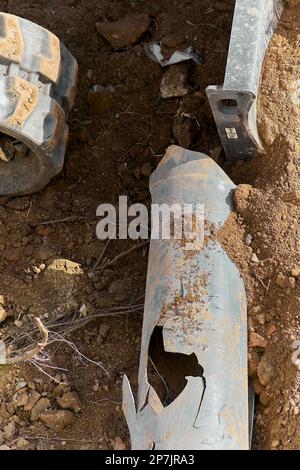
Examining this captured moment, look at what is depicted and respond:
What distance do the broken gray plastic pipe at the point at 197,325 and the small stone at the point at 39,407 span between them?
590 millimetres

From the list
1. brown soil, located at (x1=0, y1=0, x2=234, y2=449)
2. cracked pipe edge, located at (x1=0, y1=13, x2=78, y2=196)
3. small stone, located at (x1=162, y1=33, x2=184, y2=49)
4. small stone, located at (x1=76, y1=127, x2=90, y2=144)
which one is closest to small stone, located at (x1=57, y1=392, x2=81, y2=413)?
brown soil, located at (x1=0, y1=0, x2=234, y2=449)

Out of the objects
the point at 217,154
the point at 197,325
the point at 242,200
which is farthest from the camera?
the point at 217,154

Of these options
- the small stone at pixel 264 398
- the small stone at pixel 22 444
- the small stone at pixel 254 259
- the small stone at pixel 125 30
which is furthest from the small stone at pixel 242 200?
the small stone at pixel 22 444

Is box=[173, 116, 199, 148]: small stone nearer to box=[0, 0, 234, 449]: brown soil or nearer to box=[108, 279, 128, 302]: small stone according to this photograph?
box=[0, 0, 234, 449]: brown soil

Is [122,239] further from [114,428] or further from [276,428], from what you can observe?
[276,428]

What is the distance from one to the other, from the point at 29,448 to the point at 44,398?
0.28 m

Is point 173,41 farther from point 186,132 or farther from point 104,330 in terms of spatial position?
point 104,330

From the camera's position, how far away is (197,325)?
480 centimetres

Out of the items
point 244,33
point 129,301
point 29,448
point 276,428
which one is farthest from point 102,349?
point 244,33

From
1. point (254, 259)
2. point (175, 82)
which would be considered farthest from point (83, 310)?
point (175, 82)

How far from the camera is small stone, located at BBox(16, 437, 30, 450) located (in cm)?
522

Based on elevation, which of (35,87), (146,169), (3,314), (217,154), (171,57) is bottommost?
(3,314)

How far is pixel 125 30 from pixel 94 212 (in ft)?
3.90

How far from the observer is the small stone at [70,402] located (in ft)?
17.3
